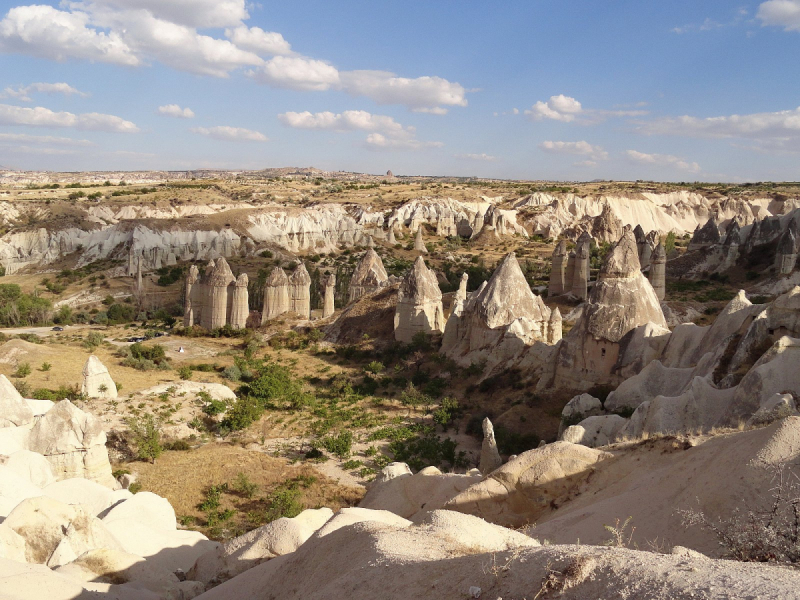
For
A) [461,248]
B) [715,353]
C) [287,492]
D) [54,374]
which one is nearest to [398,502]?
[287,492]

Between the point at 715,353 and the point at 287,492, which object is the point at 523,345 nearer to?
the point at 715,353

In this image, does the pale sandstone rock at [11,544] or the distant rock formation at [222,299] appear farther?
the distant rock formation at [222,299]

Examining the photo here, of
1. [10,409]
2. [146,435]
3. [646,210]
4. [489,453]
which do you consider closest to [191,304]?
[146,435]

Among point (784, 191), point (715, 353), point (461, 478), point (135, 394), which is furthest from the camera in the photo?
point (784, 191)

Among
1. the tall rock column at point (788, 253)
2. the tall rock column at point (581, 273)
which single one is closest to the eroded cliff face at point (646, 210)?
the tall rock column at point (788, 253)

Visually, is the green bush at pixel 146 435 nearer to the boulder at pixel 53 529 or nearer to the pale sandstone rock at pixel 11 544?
the boulder at pixel 53 529
